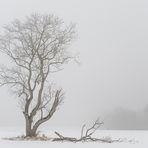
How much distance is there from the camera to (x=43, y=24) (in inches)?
1711

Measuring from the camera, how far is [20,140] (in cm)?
4088

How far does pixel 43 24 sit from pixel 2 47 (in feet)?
14.2

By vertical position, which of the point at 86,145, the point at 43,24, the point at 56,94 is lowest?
the point at 86,145

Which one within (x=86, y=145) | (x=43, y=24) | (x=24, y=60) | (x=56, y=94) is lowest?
(x=86, y=145)

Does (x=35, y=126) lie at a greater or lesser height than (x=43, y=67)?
lesser

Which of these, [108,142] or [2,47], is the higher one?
[2,47]

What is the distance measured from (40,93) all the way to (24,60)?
3.36 m

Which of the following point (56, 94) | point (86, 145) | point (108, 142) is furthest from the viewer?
point (56, 94)

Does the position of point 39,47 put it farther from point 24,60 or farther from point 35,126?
point 35,126

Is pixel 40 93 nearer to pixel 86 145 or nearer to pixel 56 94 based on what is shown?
pixel 56 94

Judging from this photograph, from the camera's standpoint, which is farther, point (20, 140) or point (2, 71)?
point (2, 71)

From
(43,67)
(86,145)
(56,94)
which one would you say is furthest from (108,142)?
(43,67)

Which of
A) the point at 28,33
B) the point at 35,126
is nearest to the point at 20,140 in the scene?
the point at 35,126

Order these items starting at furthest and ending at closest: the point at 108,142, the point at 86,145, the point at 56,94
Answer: the point at 56,94, the point at 108,142, the point at 86,145
